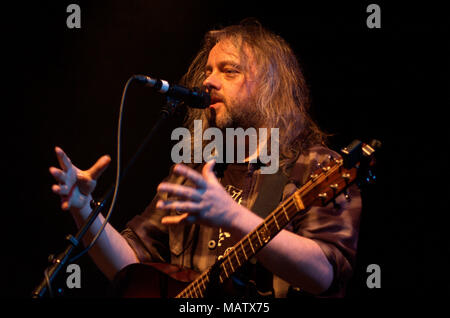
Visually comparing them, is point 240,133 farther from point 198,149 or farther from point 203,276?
point 203,276

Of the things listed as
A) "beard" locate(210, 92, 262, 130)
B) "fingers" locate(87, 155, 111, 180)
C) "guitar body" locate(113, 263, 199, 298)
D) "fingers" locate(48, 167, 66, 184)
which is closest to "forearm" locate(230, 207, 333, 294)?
"guitar body" locate(113, 263, 199, 298)

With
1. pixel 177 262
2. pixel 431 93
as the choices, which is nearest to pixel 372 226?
pixel 431 93

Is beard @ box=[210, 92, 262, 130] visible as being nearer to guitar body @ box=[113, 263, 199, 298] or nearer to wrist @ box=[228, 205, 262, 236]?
guitar body @ box=[113, 263, 199, 298]

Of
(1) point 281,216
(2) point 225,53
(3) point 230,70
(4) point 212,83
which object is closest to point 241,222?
(1) point 281,216

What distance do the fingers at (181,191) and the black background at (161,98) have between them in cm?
146

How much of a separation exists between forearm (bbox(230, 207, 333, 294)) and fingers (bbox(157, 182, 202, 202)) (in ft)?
1.00

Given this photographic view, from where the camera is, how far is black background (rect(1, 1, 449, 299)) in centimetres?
234

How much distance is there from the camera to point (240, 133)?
2.36m

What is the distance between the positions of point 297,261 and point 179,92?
0.83m

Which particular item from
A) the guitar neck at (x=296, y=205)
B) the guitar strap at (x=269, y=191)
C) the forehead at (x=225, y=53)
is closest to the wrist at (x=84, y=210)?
the guitar neck at (x=296, y=205)

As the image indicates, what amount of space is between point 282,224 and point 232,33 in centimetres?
145

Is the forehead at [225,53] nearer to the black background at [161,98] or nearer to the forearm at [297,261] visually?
the black background at [161,98]

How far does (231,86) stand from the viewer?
2.31m

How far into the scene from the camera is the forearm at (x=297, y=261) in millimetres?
1556
